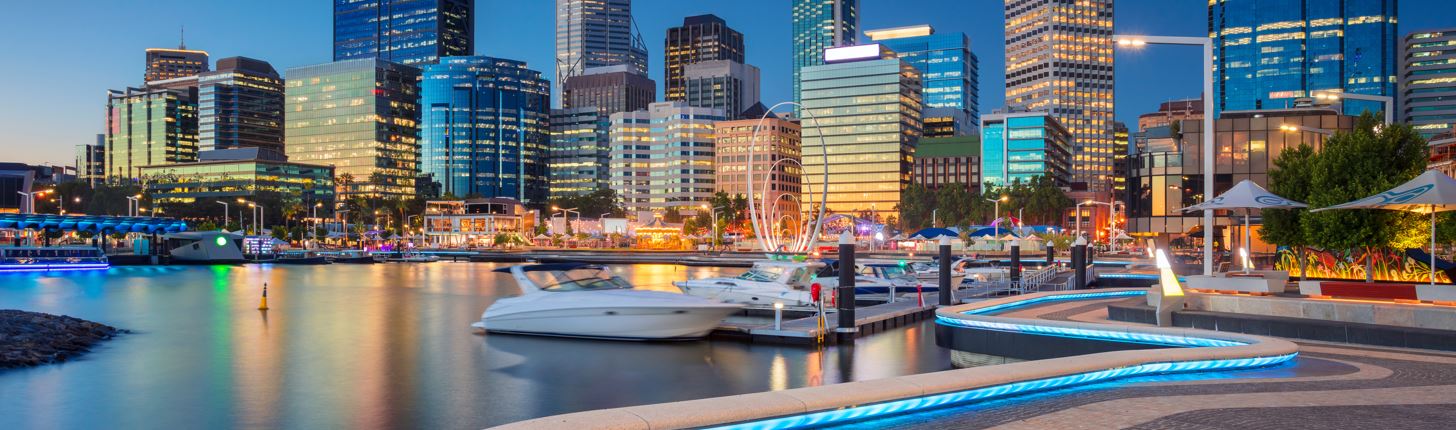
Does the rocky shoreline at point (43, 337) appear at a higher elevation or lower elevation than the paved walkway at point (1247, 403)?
lower

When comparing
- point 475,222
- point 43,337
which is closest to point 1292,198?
point 43,337

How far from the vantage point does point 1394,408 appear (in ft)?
35.0

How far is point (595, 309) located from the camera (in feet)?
88.5

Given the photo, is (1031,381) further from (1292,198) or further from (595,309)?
(1292,198)

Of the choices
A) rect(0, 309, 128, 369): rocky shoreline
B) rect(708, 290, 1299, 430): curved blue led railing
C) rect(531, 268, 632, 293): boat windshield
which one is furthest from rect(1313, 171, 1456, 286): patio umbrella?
rect(0, 309, 128, 369): rocky shoreline

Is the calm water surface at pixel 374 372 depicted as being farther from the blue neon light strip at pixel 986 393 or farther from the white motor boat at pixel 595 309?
the blue neon light strip at pixel 986 393

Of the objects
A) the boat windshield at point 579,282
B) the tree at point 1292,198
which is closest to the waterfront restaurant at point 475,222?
the boat windshield at point 579,282

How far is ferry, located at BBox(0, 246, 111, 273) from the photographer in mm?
78875

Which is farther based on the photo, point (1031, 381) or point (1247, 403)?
point (1031, 381)

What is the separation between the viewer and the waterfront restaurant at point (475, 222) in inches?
6870

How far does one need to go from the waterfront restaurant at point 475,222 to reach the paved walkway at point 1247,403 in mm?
162786

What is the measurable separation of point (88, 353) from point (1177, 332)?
85.3 feet

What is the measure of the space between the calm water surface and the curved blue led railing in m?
4.55

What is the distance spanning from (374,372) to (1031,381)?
16033 mm
